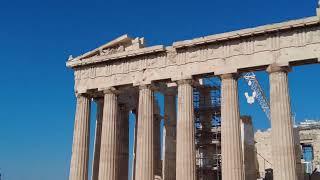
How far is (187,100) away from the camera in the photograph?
93.6 ft

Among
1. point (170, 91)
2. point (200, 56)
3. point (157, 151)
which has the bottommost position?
point (157, 151)

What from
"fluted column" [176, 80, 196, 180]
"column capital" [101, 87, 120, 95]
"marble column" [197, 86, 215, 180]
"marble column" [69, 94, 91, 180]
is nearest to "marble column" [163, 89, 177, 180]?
"marble column" [197, 86, 215, 180]

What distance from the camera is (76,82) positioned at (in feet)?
110

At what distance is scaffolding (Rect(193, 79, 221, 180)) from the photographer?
35.1 metres

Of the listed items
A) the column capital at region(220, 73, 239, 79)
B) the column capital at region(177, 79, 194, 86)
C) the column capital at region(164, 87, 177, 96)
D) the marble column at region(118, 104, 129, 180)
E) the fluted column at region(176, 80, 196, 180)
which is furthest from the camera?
the column capital at region(164, 87, 177, 96)

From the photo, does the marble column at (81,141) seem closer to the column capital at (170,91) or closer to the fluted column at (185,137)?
the column capital at (170,91)

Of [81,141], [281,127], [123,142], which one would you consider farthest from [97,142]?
[281,127]

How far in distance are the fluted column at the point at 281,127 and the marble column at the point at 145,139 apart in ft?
25.4

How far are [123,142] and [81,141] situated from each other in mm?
3969

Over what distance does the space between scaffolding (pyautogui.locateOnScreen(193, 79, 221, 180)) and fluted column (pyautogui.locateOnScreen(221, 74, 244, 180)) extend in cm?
791

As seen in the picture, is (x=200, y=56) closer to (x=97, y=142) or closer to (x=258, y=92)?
(x=97, y=142)

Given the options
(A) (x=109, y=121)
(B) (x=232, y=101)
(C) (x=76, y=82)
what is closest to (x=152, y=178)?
(A) (x=109, y=121)

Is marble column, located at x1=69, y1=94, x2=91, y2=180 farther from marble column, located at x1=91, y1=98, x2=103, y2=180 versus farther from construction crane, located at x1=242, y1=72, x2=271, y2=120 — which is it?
construction crane, located at x1=242, y1=72, x2=271, y2=120

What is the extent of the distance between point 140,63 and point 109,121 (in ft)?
14.2
